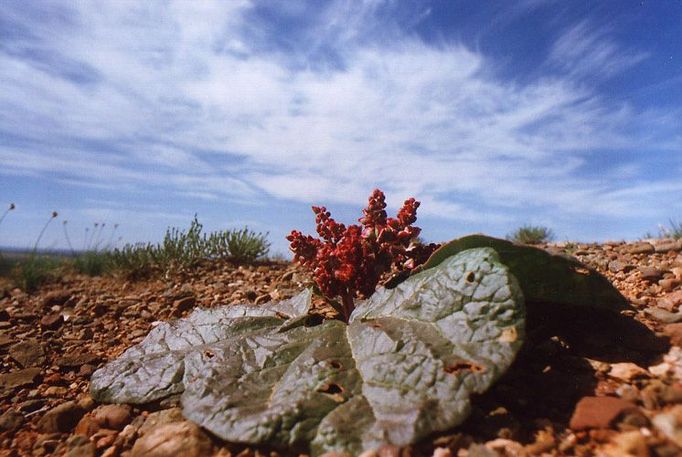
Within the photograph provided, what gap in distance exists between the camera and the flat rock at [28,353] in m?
2.99

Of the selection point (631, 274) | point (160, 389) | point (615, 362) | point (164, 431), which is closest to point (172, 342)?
point (160, 389)

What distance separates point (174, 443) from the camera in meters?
1.76

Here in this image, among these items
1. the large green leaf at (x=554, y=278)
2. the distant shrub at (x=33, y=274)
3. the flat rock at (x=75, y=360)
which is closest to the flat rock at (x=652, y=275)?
the large green leaf at (x=554, y=278)

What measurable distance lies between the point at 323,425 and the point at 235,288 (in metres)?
3.41

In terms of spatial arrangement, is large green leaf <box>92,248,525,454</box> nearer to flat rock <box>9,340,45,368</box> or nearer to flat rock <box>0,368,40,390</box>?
flat rock <box>0,368,40,390</box>

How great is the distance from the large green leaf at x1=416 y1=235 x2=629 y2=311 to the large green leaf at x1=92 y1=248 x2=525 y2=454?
0.52 ft

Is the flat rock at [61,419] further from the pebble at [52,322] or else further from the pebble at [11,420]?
the pebble at [52,322]

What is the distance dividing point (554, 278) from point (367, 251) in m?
0.95

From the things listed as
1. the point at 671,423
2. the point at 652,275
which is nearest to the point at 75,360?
the point at 671,423

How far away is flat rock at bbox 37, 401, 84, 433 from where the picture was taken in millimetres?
2186

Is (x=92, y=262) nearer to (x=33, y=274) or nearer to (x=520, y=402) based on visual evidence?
(x=33, y=274)


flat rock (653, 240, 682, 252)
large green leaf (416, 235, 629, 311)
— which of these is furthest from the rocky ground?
flat rock (653, 240, 682, 252)

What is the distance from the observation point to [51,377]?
276 cm

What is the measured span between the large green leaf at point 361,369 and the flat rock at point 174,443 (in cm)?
8
